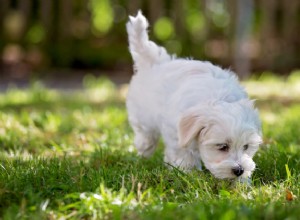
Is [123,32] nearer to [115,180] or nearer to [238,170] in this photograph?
[238,170]

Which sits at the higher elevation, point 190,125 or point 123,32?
point 190,125

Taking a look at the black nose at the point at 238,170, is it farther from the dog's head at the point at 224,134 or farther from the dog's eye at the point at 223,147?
the dog's eye at the point at 223,147

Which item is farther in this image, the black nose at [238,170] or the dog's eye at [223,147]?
the dog's eye at [223,147]

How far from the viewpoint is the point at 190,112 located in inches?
153

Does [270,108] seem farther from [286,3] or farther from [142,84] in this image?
[286,3]

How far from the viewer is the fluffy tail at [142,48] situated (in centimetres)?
494

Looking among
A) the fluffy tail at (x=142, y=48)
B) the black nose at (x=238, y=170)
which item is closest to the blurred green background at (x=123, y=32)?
the fluffy tail at (x=142, y=48)

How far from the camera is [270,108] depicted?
7.53 m

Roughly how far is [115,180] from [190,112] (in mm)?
685

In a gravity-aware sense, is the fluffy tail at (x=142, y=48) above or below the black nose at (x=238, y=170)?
above

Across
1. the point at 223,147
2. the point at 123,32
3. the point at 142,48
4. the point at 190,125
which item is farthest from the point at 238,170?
the point at 123,32

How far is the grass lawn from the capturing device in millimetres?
2910

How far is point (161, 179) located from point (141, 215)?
61 centimetres

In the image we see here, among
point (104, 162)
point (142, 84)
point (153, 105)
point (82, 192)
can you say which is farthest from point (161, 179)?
point (142, 84)
